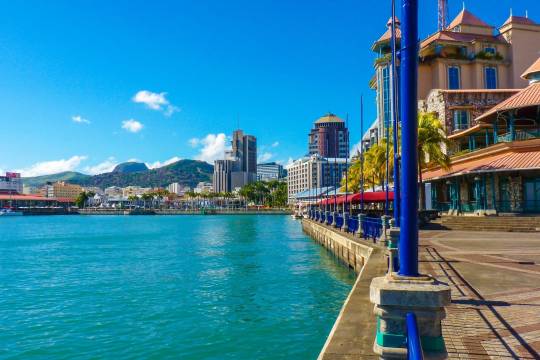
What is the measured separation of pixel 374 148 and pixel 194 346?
45810 mm

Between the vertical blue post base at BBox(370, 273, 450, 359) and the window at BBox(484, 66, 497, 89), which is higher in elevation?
the window at BBox(484, 66, 497, 89)

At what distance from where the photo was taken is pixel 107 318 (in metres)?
17.3

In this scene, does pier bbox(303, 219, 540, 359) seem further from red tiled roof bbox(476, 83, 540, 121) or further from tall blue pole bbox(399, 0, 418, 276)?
red tiled roof bbox(476, 83, 540, 121)

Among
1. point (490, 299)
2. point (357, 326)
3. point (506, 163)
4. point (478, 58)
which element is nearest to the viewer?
point (357, 326)

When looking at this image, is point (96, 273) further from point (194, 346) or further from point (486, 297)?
point (486, 297)

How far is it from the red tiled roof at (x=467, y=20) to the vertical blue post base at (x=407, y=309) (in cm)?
8028

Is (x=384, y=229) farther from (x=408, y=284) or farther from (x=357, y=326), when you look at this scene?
(x=408, y=284)

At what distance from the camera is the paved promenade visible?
7441 mm

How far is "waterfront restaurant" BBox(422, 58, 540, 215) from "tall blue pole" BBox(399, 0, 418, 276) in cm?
3032

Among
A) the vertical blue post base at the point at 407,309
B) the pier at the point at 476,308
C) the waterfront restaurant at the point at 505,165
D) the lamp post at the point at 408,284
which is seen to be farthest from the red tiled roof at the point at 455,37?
the vertical blue post base at the point at 407,309

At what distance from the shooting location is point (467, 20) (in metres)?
75.1

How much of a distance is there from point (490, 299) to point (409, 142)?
6939mm

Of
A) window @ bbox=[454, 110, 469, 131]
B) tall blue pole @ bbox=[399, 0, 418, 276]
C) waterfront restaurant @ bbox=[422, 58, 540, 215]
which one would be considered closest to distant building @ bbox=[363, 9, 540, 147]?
window @ bbox=[454, 110, 469, 131]

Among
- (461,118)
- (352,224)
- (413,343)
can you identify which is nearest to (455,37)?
(461,118)
